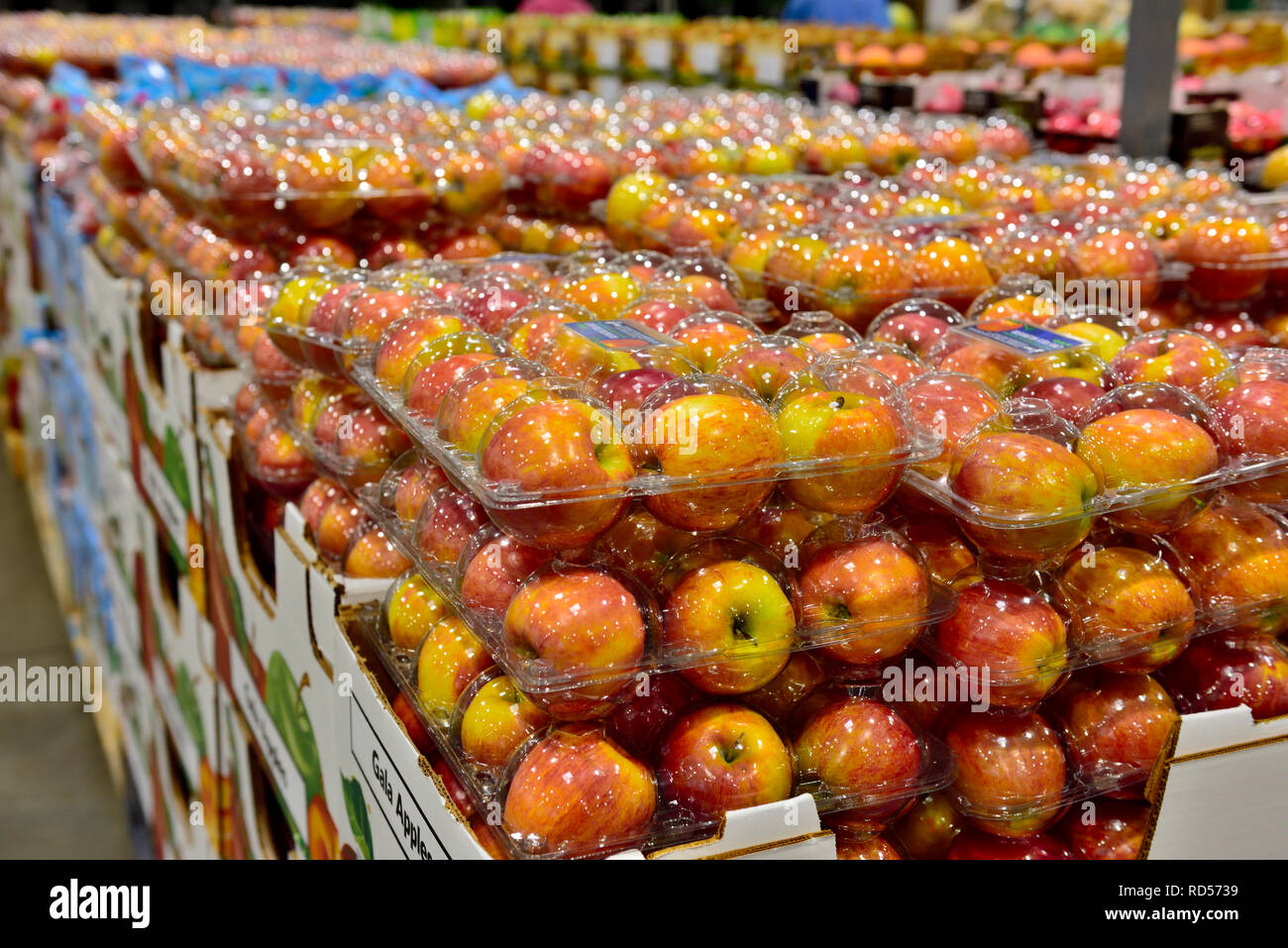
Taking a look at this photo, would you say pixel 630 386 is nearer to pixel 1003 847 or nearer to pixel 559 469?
pixel 559 469

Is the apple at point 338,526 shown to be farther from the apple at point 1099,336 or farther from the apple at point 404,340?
the apple at point 1099,336

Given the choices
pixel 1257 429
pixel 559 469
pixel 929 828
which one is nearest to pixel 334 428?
pixel 559 469

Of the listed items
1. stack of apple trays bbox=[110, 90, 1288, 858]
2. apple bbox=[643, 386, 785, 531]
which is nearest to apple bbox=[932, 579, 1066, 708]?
stack of apple trays bbox=[110, 90, 1288, 858]

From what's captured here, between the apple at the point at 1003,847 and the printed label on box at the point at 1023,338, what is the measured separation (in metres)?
0.55

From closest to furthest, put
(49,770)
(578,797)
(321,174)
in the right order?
(578,797), (321,174), (49,770)

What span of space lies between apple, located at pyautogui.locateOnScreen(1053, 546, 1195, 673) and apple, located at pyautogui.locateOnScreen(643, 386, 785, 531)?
359 millimetres

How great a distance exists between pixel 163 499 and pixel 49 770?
1.63m

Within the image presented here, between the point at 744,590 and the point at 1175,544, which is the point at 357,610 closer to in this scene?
the point at 744,590

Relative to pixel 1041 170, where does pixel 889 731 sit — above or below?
below

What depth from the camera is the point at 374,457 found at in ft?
5.45

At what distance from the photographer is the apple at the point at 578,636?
1095 mm

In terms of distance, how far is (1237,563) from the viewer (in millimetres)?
1335

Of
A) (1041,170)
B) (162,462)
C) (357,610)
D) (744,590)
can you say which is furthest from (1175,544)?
(162,462)
